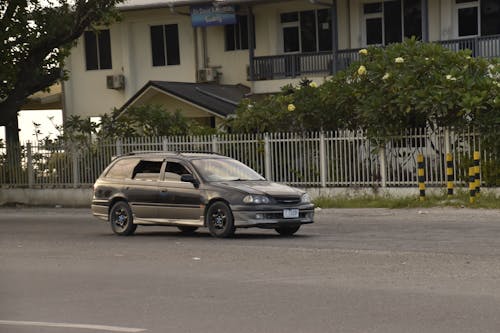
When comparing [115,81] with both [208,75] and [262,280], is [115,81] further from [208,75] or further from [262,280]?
[262,280]

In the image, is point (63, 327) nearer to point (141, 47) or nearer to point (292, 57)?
point (292, 57)

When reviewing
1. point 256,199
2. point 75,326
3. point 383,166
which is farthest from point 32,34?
point 75,326

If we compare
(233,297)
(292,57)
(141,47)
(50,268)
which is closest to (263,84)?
(292,57)

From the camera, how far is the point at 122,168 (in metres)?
20.2

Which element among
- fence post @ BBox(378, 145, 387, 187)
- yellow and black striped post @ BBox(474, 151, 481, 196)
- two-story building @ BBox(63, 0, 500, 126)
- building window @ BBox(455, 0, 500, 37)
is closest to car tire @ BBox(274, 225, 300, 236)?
yellow and black striped post @ BBox(474, 151, 481, 196)

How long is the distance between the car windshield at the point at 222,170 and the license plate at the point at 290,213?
1.49 metres

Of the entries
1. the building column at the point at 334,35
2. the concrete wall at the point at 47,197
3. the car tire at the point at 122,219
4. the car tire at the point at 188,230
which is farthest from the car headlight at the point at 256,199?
the building column at the point at 334,35

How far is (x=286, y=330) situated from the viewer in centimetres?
941

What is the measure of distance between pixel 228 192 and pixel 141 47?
78.2ft

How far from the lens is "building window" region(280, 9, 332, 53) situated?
37.5 metres

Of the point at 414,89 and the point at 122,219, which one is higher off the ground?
the point at 414,89

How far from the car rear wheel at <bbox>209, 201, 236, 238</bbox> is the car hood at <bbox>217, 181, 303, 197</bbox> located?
0.38m

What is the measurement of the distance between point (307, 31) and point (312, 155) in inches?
462

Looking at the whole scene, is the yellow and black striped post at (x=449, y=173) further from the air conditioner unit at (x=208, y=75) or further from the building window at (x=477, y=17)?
the air conditioner unit at (x=208, y=75)
